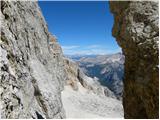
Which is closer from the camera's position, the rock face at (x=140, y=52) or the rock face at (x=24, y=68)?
the rock face at (x=140, y=52)

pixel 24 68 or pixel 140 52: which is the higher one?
pixel 24 68

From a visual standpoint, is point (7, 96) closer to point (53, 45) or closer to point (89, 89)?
point (53, 45)

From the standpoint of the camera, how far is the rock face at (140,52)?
38.2ft

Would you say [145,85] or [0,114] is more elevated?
[145,85]

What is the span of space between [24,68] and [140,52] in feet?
59.8

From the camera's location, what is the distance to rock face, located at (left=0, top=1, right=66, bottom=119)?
1948cm

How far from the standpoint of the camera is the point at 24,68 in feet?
94.9

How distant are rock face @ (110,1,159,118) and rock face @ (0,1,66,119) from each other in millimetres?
6892

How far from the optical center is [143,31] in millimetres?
12117

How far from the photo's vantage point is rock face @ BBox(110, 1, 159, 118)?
1166cm

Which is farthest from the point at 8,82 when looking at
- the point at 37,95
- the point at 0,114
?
the point at 37,95

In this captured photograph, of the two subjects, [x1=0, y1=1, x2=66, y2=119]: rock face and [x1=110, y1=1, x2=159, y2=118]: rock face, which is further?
[x1=0, y1=1, x2=66, y2=119]: rock face

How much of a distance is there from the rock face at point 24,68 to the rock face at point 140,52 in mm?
6892

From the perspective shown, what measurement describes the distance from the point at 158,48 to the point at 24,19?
102 ft
